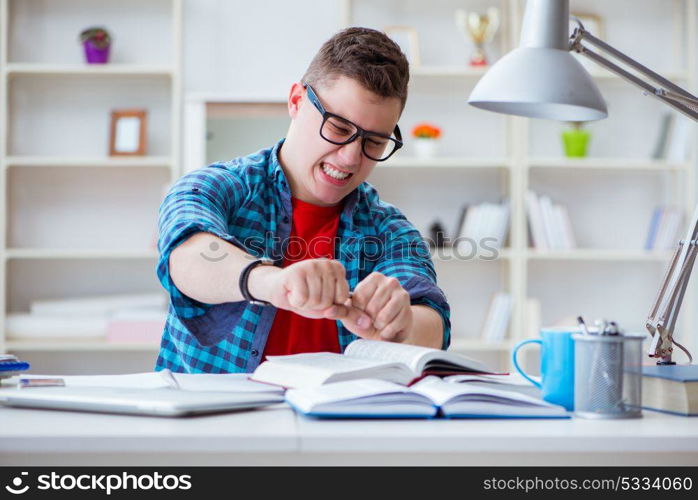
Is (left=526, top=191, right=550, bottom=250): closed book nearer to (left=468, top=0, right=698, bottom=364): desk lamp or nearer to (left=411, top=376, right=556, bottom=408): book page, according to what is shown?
(left=468, top=0, right=698, bottom=364): desk lamp

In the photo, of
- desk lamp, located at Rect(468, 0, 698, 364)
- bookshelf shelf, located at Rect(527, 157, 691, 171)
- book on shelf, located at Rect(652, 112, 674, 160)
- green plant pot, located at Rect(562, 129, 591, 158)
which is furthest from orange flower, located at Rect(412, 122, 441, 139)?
desk lamp, located at Rect(468, 0, 698, 364)

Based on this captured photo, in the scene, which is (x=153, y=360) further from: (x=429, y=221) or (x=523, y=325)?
(x=523, y=325)

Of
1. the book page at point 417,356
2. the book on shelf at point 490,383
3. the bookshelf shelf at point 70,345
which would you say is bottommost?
the bookshelf shelf at point 70,345

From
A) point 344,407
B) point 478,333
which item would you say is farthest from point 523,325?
point 344,407

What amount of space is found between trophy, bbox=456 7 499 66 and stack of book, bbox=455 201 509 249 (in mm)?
647

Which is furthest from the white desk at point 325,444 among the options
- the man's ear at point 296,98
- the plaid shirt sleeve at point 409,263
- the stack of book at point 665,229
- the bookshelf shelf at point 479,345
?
the stack of book at point 665,229

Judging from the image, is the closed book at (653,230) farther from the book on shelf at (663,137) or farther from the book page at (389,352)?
the book page at (389,352)

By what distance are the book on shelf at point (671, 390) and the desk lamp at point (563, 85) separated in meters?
0.15

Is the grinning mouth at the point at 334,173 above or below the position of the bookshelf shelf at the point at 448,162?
below

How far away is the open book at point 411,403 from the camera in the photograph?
0.95 meters

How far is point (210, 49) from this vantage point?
372 centimetres

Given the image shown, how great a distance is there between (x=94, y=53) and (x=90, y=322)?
1144 millimetres

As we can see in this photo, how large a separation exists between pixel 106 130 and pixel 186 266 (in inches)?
99.5
